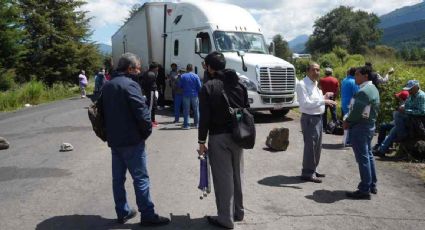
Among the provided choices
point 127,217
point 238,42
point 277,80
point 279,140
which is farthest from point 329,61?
point 127,217

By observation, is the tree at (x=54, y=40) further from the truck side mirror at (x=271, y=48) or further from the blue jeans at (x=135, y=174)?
the blue jeans at (x=135, y=174)

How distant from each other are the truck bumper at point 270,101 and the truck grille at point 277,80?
0.18 metres

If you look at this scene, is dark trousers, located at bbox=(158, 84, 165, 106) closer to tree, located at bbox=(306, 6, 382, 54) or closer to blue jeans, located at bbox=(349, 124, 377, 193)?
blue jeans, located at bbox=(349, 124, 377, 193)

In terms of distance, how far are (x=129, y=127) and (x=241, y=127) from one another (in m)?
1.25

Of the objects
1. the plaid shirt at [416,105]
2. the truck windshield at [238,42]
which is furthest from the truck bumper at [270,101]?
the plaid shirt at [416,105]

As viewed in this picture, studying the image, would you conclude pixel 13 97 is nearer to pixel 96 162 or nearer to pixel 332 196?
pixel 96 162

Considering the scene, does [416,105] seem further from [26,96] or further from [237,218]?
[26,96]

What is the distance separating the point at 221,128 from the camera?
5.03 m

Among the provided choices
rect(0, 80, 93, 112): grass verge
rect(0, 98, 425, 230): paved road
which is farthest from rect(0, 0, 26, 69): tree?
rect(0, 98, 425, 230): paved road

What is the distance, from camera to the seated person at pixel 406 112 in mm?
8562

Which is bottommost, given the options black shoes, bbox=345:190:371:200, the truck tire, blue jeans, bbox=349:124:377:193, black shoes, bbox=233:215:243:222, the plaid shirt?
black shoes, bbox=345:190:371:200

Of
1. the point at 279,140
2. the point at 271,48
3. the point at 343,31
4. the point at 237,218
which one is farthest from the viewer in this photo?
the point at 343,31

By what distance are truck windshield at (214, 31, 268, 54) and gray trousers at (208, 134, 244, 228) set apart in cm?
946

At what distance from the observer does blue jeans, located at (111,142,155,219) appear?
5078 mm
